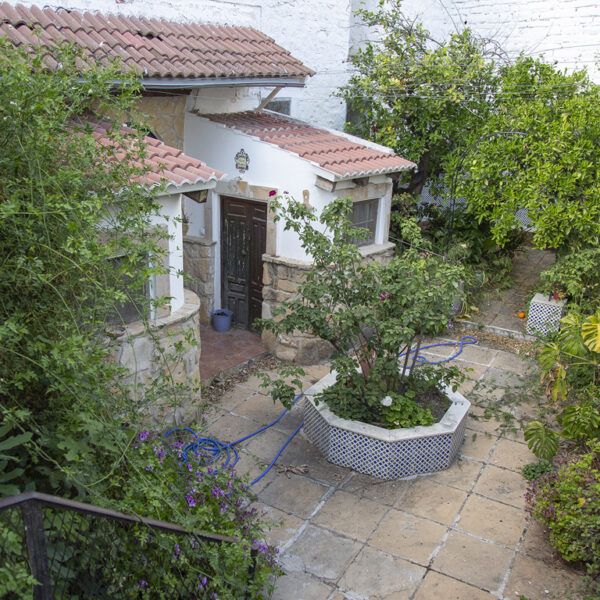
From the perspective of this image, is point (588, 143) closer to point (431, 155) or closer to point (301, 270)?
point (431, 155)

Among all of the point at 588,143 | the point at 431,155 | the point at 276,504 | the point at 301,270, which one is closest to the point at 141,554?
the point at 276,504

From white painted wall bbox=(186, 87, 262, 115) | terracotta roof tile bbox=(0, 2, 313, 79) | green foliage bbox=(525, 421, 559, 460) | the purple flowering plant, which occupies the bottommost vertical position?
green foliage bbox=(525, 421, 559, 460)

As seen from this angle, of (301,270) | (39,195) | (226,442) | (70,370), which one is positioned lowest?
(226,442)

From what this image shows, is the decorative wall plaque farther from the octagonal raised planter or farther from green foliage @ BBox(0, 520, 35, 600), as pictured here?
green foliage @ BBox(0, 520, 35, 600)

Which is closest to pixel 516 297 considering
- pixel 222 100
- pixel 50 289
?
pixel 222 100

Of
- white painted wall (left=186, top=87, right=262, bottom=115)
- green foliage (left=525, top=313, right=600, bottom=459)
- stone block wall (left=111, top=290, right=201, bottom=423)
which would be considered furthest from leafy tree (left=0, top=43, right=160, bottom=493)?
white painted wall (left=186, top=87, right=262, bottom=115)

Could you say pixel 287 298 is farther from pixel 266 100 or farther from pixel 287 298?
pixel 266 100

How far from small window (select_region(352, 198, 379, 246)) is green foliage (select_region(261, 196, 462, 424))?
2849 millimetres

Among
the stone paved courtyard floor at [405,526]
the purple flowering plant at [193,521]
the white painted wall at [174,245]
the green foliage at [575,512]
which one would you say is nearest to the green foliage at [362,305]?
the stone paved courtyard floor at [405,526]

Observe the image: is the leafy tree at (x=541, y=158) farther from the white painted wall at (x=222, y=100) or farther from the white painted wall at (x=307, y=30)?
the white painted wall at (x=222, y=100)

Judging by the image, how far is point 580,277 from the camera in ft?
31.0

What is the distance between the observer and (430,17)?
13281mm

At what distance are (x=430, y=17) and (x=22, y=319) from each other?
12.0 meters

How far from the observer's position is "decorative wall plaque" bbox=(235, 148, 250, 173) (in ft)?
29.2
